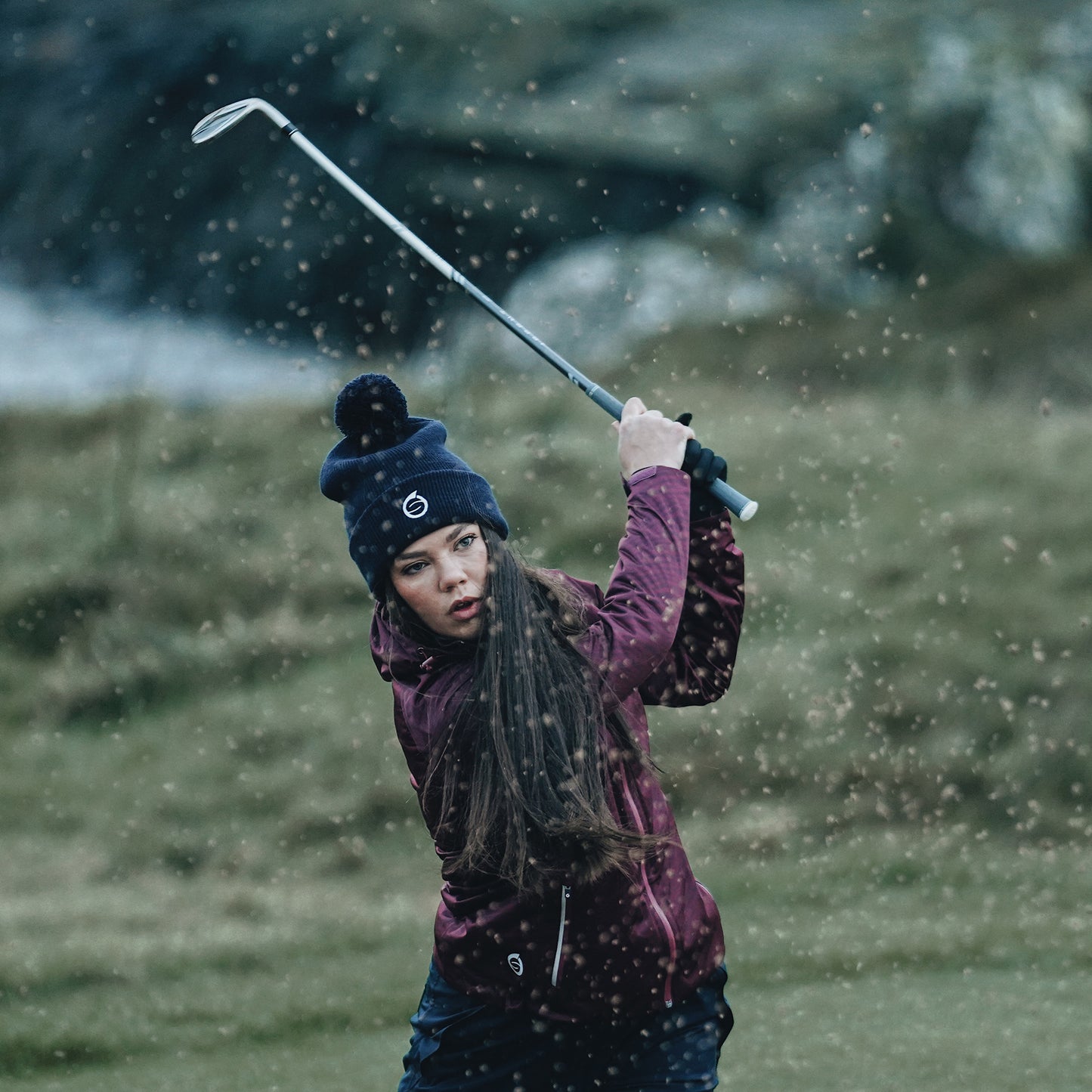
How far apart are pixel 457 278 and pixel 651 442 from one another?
0.83m

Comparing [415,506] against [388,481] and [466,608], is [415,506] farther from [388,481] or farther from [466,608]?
[466,608]

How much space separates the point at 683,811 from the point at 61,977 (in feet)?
7.94

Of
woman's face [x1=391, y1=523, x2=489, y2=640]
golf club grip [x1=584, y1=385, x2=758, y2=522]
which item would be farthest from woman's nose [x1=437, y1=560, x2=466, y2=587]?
Result: golf club grip [x1=584, y1=385, x2=758, y2=522]

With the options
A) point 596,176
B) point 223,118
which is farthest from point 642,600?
point 596,176

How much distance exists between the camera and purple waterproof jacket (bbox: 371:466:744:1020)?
2.24m

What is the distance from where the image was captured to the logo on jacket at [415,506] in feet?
7.81

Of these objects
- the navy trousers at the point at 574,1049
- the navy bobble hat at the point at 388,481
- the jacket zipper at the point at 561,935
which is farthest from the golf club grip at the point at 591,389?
the navy trousers at the point at 574,1049

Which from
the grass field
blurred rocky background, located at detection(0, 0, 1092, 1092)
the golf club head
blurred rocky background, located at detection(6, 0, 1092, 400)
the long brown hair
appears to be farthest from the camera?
blurred rocky background, located at detection(6, 0, 1092, 400)

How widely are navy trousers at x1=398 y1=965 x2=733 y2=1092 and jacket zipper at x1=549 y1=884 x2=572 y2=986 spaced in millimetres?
111

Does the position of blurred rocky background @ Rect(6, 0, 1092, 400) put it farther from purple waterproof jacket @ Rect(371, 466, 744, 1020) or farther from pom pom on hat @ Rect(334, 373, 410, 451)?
purple waterproof jacket @ Rect(371, 466, 744, 1020)

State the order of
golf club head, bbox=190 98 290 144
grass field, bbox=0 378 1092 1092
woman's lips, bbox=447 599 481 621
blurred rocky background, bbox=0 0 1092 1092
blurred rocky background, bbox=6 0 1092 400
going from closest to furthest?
woman's lips, bbox=447 599 481 621, golf club head, bbox=190 98 290 144, grass field, bbox=0 378 1092 1092, blurred rocky background, bbox=0 0 1092 1092, blurred rocky background, bbox=6 0 1092 400

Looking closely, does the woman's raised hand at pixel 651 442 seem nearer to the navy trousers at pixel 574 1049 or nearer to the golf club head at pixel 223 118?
the navy trousers at pixel 574 1049

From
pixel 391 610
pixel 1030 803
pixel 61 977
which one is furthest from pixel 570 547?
pixel 391 610

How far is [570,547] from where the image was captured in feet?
25.9
